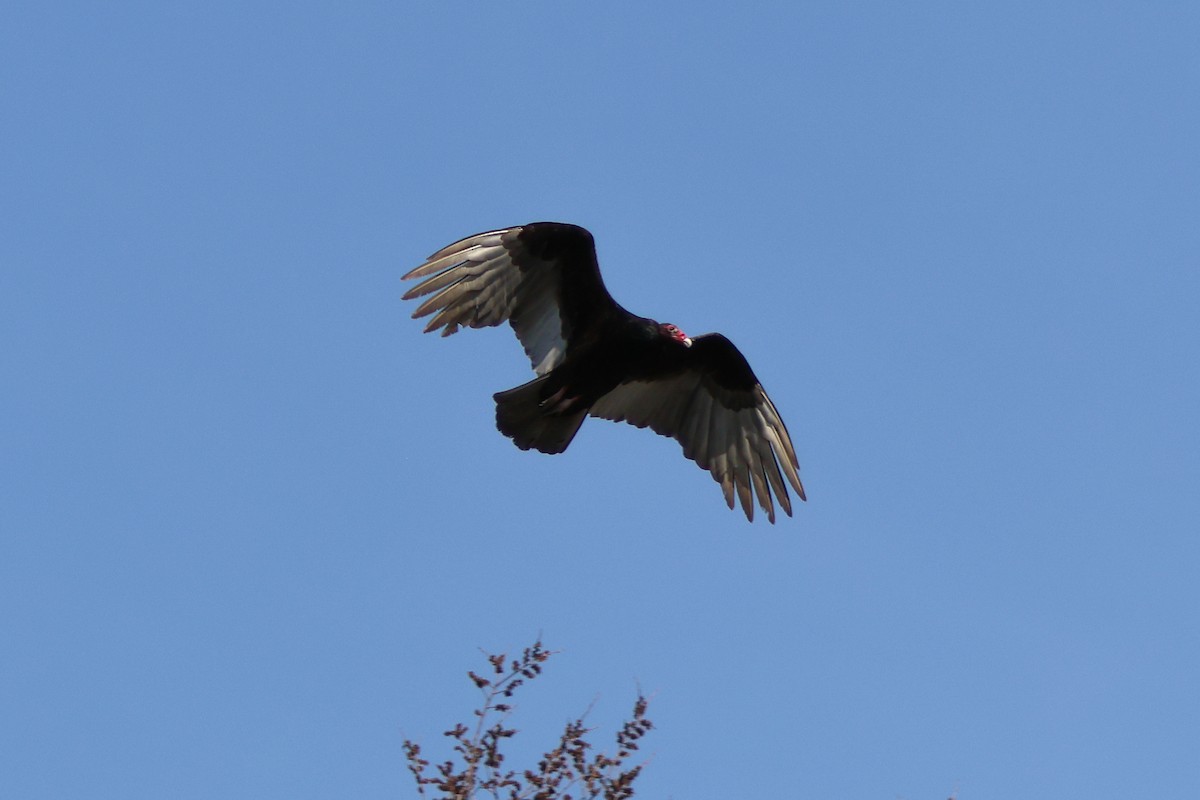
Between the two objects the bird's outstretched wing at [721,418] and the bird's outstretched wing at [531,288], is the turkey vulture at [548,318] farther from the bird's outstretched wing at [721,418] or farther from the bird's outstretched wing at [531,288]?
the bird's outstretched wing at [721,418]

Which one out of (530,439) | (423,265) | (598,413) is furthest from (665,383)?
(423,265)

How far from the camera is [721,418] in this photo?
8391mm

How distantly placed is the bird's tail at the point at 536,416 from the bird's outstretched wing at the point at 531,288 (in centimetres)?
13

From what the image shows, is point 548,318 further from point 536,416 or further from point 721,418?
point 721,418

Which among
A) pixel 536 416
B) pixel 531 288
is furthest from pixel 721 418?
pixel 531 288

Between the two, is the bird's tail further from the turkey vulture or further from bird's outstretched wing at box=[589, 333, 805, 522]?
bird's outstretched wing at box=[589, 333, 805, 522]

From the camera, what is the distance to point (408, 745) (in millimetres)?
4480

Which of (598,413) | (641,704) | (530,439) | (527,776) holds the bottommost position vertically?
(527,776)

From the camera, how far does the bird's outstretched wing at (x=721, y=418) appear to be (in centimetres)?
823

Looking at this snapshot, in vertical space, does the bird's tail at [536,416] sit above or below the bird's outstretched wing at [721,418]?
below

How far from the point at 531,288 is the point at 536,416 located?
0.64 meters

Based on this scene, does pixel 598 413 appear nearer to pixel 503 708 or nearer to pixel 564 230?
pixel 564 230

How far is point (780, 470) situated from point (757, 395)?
0.43 m

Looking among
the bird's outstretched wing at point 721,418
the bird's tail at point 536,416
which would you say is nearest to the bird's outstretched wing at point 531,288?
the bird's tail at point 536,416
